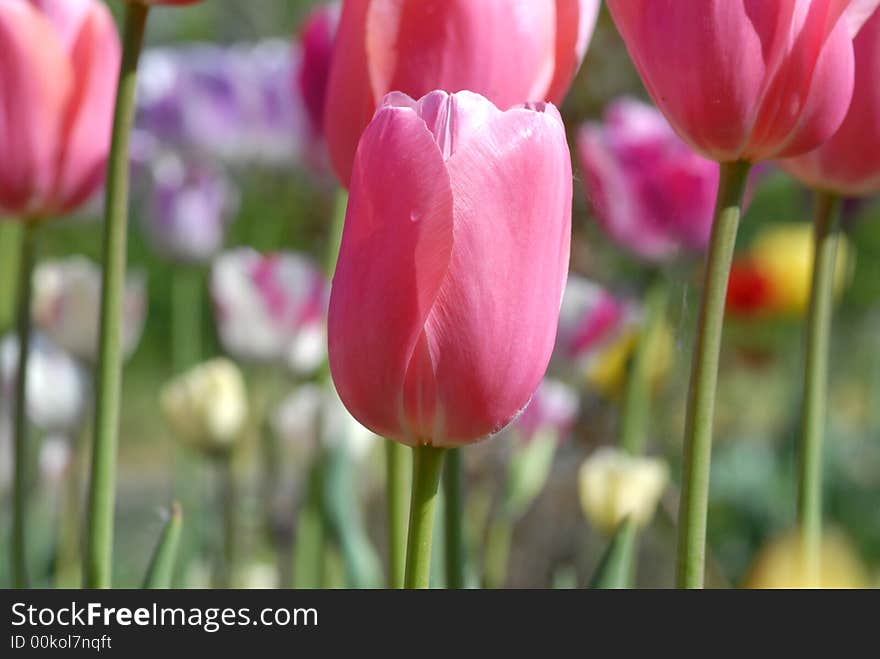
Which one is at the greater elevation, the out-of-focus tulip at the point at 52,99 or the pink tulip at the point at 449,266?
the out-of-focus tulip at the point at 52,99

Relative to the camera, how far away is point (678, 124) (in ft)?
1.20

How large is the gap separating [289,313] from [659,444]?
62 centimetres

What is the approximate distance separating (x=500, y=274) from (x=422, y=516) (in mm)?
65

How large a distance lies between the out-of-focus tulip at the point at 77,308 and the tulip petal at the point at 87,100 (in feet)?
1.13

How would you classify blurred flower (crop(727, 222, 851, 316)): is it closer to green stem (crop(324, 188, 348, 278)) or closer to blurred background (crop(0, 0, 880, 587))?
blurred background (crop(0, 0, 880, 587))

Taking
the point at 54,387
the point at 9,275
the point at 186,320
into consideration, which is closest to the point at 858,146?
the point at 54,387

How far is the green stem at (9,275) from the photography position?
3.97ft

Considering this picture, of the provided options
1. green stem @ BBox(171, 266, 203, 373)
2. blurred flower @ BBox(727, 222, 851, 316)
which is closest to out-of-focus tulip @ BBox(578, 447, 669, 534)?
green stem @ BBox(171, 266, 203, 373)

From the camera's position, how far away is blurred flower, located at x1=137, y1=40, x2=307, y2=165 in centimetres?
123

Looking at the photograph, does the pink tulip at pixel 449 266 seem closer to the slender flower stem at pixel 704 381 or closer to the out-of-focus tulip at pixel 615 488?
the slender flower stem at pixel 704 381

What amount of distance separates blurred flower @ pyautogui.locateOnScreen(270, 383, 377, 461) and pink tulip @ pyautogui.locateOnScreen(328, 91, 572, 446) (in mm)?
361

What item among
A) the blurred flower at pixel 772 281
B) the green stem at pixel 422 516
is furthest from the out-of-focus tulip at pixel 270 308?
the blurred flower at pixel 772 281

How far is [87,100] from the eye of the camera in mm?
531

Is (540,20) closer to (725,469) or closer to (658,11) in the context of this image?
(658,11)
